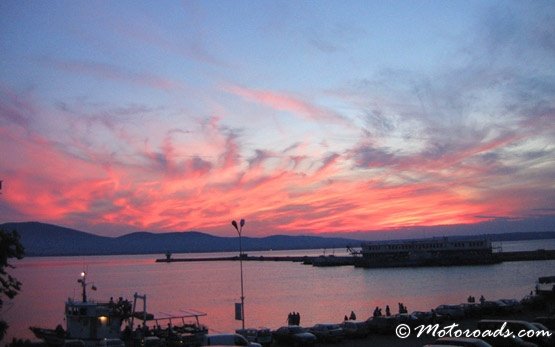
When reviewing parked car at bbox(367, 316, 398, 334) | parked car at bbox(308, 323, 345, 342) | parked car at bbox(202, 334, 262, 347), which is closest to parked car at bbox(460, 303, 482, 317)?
parked car at bbox(367, 316, 398, 334)

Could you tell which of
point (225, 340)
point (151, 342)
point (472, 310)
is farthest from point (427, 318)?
point (151, 342)

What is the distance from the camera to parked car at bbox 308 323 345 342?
21.1 m

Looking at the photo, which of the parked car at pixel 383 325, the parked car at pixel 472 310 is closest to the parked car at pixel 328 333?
the parked car at pixel 383 325

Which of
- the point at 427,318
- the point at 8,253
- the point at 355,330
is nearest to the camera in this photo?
the point at 8,253

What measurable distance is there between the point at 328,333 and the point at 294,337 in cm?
146

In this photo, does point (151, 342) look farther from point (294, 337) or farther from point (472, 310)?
point (472, 310)

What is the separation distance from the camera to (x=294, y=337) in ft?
67.7

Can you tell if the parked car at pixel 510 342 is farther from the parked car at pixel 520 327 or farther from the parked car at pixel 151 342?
the parked car at pixel 151 342

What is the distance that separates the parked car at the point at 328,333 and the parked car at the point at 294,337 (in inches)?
17.7

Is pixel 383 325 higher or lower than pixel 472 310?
higher

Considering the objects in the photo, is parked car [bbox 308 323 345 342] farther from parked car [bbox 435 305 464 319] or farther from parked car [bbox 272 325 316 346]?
parked car [bbox 435 305 464 319]

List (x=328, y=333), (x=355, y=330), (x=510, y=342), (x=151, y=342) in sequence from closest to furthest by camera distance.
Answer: (x=510, y=342) → (x=151, y=342) → (x=328, y=333) → (x=355, y=330)

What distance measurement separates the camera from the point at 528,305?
30641 mm

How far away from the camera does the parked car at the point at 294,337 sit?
2028 centimetres
